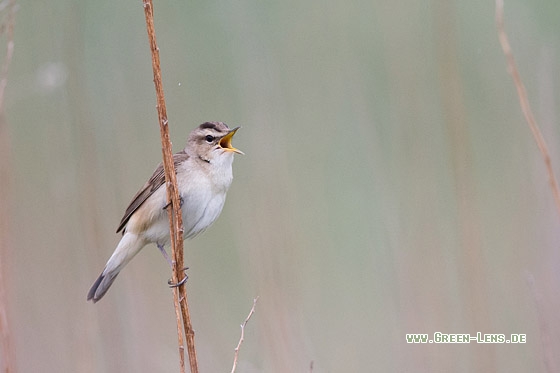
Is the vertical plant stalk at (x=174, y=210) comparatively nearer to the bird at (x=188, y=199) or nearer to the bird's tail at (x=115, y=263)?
the bird at (x=188, y=199)

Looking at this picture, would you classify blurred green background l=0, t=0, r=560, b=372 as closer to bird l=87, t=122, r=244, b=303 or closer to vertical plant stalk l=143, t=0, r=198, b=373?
bird l=87, t=122, r=244, b=303

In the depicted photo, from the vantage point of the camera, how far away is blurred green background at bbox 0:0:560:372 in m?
3.29

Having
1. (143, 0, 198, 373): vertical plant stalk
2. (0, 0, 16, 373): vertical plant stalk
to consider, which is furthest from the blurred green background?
(143, 0, 198, 373): vertical plant stalk

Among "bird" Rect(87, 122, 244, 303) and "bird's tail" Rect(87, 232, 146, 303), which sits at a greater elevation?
"bird" Rect(87, 122, 244, 303)

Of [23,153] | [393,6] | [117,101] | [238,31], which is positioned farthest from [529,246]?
[23,153]

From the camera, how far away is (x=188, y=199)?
11.5ft

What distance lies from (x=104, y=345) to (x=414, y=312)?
1401 millimetres

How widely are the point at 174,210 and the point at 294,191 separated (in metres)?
1.45

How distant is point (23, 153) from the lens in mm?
4766

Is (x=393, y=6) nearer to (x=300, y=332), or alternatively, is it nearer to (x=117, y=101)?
(x=117, y=101)

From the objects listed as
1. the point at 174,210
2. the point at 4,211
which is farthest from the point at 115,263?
the point at 174,210

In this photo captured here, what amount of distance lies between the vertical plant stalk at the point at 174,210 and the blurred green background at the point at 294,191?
0.64m

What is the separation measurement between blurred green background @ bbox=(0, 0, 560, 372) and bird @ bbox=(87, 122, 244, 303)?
10cm

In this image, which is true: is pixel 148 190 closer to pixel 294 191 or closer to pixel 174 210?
pixel 294 191
